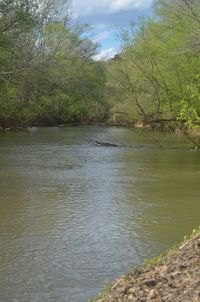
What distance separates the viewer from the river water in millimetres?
7430

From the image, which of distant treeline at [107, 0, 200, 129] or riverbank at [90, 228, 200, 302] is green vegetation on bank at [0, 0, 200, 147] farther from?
riverbank at [90, 228, 200, 302]

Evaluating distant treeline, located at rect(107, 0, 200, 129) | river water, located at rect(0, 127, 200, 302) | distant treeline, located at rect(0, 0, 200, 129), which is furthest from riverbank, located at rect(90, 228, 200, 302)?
distant treeline, located at rect(107, 0, 200, 129)

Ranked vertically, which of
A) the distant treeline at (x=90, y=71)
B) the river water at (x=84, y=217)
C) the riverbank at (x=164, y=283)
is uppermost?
the distant treeline at (x=90, y=71)

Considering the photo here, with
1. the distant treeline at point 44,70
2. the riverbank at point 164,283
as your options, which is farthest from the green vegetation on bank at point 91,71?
the riverbank at point 164,283

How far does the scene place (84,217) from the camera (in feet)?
37.8

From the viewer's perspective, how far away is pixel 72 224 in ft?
35.6

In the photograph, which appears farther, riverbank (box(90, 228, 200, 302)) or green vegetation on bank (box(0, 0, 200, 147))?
green vegetation on bank (box(0, 0, 200, 147))

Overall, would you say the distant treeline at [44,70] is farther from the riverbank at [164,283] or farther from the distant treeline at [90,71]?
the riverbank at [164,283]

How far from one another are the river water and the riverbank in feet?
3.30

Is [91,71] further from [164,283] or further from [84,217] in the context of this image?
[164,283]

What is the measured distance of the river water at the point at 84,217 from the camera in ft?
24.4

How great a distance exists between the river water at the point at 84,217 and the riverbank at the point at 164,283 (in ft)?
3.30

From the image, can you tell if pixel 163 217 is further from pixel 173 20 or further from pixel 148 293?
pixel 173 20

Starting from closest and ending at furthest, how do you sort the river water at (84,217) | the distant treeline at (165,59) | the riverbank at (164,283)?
1. the riverbank at (164,283)
2. the river water at (84,217)
3. the distant treeline at (165,59)
